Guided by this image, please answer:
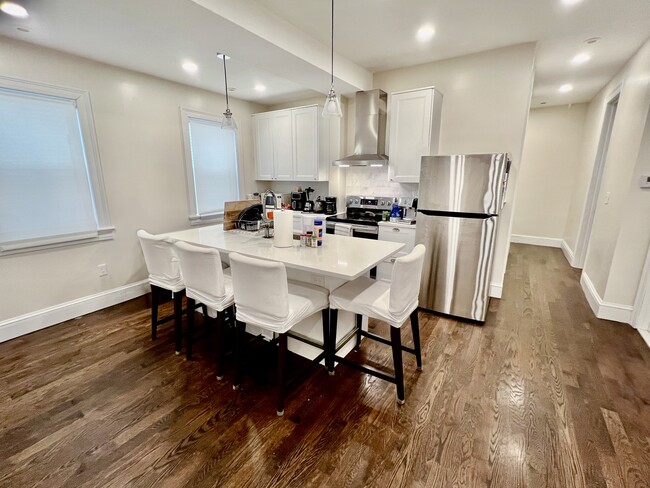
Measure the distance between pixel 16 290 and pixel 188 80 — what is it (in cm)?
298

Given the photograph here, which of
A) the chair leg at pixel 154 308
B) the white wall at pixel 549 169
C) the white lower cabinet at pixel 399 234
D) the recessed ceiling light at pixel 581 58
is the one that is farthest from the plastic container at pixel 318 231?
the white wall at pixel 549 169

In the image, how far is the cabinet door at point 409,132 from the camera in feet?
11.2

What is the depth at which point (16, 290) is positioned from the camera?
9.09 ft

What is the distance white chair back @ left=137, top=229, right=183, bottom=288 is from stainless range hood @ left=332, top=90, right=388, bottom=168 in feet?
8.32

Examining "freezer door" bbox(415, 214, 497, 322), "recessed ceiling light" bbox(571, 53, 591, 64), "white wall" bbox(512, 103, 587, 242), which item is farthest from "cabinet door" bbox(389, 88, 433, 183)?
"white wall" bbox(512, 103, 587, 242)

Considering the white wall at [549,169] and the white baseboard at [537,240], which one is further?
the white baseboard at [537,240]

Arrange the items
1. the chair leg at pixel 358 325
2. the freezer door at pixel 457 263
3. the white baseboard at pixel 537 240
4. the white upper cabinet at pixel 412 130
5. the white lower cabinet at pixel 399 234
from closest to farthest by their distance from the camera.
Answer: the chair leg at pixel 358 325, the freezer door at pixel 457 263, the white upper cabinet at pixel 412 130, the white lower cabinet at pixel 399 234, the white baseboard at pixel 537 240

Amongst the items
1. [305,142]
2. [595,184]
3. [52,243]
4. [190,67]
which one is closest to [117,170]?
[52,243]

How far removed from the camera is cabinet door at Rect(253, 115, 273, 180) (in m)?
4.84

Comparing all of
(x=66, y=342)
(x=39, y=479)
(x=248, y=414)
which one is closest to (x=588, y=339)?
(x=248, y=414)

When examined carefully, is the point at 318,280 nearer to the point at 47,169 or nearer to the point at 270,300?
the point at 270,300

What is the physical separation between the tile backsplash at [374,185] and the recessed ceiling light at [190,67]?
92.6 inches

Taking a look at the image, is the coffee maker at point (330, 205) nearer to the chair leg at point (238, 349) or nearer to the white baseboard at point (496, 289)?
the white baseboard at point (496, 289)

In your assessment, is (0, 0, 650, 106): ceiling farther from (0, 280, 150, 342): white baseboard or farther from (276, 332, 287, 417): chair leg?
(0, 280, 150, 342): white baseboard
